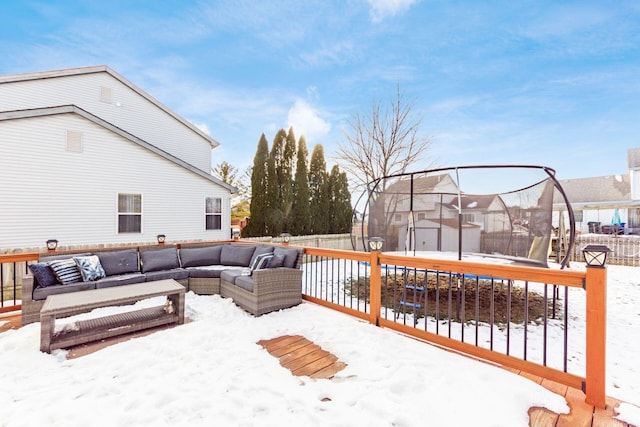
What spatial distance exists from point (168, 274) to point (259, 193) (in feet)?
20.1

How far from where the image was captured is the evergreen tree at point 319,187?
1169 cm

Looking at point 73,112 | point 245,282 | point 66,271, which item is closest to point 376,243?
point 245,282

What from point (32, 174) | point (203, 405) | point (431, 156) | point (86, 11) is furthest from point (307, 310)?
point (431, 156)

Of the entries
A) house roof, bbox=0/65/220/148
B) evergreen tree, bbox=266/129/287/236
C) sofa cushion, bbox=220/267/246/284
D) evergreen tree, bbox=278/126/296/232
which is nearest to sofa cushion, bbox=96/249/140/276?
sofa cushion, bbox=220/267/246/284

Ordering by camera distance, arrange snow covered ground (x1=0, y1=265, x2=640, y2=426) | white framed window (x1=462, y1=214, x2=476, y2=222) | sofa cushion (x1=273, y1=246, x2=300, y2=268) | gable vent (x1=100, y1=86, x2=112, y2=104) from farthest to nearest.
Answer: gable vent (x1=100, y1=86, x2=112, y2=104) → white framed window (x1=462, y1=214, x2=476, y2=222) → sofa cushion (x1=273, y1=246, x2=300, y2=268) → snow covered ground (x1=0, y1=265, x2=640, y2=426)

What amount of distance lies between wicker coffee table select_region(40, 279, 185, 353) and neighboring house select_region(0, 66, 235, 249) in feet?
15.9

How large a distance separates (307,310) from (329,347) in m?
1.13

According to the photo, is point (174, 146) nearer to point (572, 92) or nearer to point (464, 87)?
point (464, 87)

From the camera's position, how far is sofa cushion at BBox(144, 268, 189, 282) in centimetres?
424

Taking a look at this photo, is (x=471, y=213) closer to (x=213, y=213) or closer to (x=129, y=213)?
(x=213, y=213)

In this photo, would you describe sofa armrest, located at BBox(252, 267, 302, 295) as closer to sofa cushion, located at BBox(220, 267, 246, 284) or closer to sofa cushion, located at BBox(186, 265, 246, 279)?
sofa cushion, located at BBox(220, 267, 246, 284)

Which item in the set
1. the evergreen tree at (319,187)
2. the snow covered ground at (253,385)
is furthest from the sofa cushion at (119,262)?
the evergreen tree at (319,187)

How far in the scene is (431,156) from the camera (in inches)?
463

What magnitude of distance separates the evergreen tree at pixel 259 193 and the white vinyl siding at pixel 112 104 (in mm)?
2597
